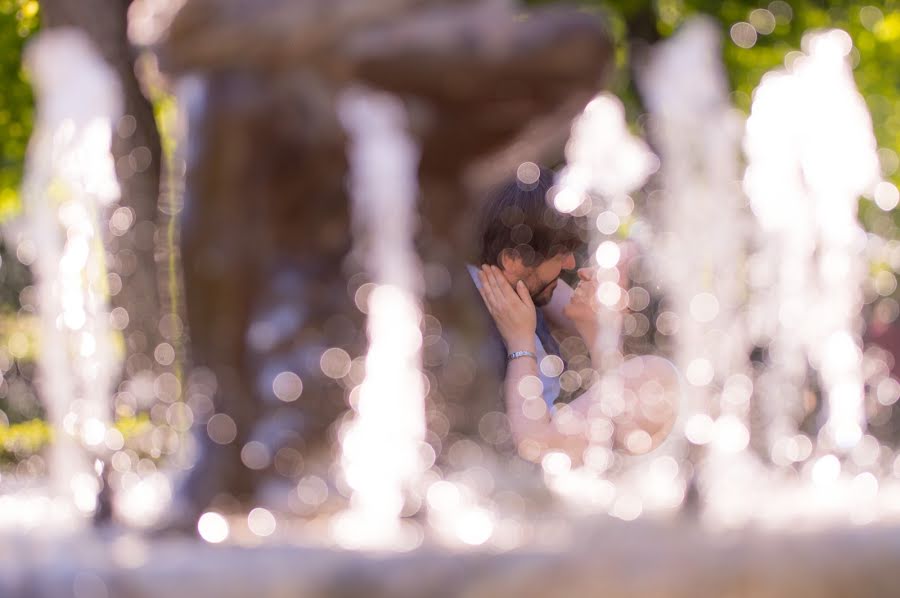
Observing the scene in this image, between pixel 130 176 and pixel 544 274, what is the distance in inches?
375

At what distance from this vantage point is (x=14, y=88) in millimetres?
13070

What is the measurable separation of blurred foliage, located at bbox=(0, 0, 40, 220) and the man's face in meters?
11.4

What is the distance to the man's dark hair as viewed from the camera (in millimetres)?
1415

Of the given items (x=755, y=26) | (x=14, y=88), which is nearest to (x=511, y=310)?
(x=755, y=26)

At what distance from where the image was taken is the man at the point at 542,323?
1396mm

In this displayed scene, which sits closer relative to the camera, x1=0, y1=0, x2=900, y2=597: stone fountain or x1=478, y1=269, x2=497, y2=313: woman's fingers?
x1=478, y1=269, x2=497, y2=313: woman's fingers

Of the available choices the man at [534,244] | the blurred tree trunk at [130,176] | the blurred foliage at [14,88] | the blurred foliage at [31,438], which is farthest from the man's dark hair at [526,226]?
the blurred foliage at [14,88]

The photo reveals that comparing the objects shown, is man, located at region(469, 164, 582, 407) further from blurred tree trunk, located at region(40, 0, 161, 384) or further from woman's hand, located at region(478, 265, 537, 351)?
blurred tree trunk, located at region(40, 0, 161, 384)

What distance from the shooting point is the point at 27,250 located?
17750 millimetres

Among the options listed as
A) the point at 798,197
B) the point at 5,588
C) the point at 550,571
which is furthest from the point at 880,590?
the point at 798,197

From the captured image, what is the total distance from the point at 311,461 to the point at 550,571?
144 inches

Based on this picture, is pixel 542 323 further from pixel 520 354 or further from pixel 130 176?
pixel 130 176

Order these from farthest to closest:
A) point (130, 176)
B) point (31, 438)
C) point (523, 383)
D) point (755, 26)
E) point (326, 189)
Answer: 1. point (755, 26)
2. point (130, 176)
3. point (31, 438)
4. point (326, 189)
5. point (523, 383)

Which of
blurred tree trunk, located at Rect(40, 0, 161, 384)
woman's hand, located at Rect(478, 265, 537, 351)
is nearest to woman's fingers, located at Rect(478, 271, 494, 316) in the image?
woman's hand, located at Rect(478, 265, 537, 351)
